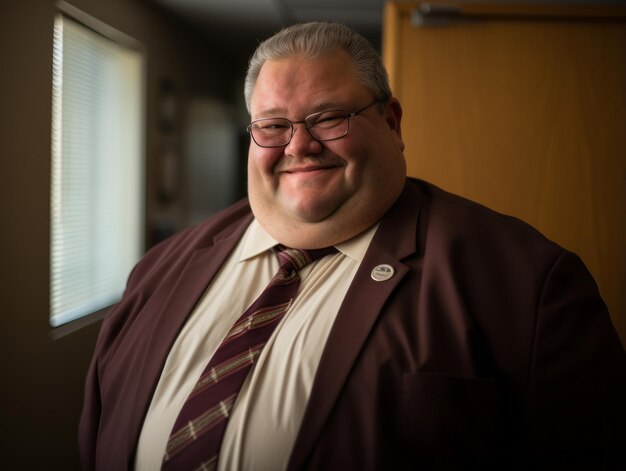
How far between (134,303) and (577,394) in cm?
91

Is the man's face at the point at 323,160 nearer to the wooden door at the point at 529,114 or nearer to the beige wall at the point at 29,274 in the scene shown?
the wooden door at the point at 529,114

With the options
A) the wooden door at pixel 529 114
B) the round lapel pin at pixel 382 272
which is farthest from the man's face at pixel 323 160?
the wooden door at pixel 529 114

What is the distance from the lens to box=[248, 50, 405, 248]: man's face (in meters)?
1.06

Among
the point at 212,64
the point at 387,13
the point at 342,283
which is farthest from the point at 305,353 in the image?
the point at 212,64

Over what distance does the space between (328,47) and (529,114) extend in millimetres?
1039

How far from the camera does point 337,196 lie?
1092 mm

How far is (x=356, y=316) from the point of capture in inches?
38.1

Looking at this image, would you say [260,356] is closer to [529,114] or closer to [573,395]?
[573,395]

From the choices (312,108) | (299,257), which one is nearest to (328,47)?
(312,108)

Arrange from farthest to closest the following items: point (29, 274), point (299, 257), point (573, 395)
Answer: point (29, 274) → point (299, 257) → point (573, 395)

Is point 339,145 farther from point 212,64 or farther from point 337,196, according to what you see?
point 212,64

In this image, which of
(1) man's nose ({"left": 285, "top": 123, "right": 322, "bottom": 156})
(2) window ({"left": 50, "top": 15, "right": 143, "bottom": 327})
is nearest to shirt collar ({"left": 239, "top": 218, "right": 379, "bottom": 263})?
(1) man's nose ({"left": 285, "top": 123, "right": 322, "bottom": 156})

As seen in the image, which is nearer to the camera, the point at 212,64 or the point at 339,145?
the point at 339,145

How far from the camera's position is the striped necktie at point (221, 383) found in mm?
949
